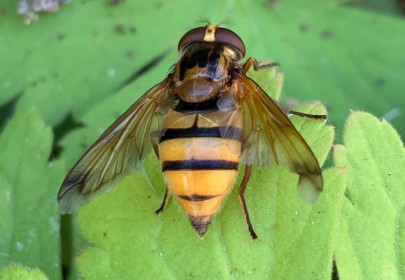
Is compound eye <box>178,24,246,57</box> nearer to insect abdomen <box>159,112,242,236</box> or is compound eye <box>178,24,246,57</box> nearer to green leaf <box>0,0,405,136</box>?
insect abdomen <box>159,112,242,236</box>

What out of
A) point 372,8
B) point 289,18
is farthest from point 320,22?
point 372,8

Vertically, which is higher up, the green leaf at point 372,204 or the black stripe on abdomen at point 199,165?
the black stripe on abdomen at point 199,165

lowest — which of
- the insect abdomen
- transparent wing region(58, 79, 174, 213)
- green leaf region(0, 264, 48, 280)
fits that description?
green leaf region(0, 264, 48, 280)

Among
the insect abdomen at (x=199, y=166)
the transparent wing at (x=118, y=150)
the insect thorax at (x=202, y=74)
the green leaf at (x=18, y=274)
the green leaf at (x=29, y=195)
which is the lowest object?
the green leaf at (x=29, y=195)

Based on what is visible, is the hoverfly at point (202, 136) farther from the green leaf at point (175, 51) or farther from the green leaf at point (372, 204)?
the green leaf at point (175, 51)


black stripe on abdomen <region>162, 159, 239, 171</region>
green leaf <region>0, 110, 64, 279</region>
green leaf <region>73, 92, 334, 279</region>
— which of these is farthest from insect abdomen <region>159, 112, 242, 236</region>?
green leaf <region>0, 110, 64, 279</region>

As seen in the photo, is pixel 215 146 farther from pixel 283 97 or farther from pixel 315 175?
pixel 283 97

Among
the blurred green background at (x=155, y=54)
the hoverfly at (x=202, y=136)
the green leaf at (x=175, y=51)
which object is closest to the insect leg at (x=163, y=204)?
the hoverfly at (x=202, y=136)

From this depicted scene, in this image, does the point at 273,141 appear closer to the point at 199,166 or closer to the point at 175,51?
the point at 199,166

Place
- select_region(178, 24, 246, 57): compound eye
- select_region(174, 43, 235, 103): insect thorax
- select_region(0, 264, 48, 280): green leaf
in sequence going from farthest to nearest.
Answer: select_region(178, 24, 246, 57): compound eye < select_region(174, 43, 235, 103): insect thorax < select_region(0, 264, 48, 280): green leaf
